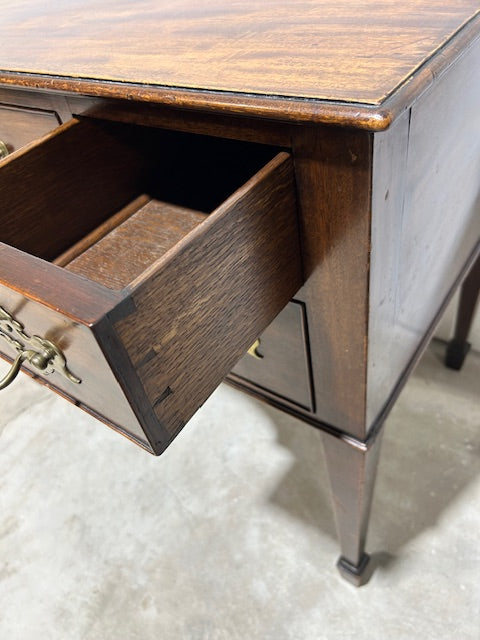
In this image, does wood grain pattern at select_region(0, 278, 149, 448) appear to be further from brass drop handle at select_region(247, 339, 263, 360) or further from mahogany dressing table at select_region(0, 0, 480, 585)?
brass drop handle at select_region(247, 339, 263, 360)

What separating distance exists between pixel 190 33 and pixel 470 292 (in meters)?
0.66

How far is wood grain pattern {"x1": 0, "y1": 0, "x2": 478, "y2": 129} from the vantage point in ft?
1.01

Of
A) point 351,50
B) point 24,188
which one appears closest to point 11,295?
point 24,188

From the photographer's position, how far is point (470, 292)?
2.89 feet

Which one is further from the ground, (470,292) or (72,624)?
(470,292)

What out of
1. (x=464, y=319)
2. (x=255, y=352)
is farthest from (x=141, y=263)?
(x=464, y=319)

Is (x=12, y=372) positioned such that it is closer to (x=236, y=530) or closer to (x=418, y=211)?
(x=418, y=211)

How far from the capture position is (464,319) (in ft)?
3.09

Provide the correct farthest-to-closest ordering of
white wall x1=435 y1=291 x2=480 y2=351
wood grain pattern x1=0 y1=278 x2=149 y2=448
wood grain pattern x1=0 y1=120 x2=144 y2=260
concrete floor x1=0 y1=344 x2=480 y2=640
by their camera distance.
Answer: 1. white wall x1=435 y1=291 x2=480 y2=351
2. concrete floor x1=0 y1=344 x2=480 y2=640
3. wood grain pattern x1=0 y1=120 x2=144 y2=260
4. wood grain pattern x1=0 y1=278 x2=149 y2=448

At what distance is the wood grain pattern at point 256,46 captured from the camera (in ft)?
1.01

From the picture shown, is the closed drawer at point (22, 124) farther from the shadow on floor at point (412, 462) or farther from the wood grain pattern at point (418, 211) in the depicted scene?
the shadow on floor at point (412, 462)

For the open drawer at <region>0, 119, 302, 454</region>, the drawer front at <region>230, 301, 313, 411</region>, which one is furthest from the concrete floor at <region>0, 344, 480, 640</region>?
the open drawer at <region>0, 119, 302, 454</region>

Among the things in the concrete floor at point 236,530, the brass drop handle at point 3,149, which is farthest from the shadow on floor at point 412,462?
the brass drop handle at point 3,149

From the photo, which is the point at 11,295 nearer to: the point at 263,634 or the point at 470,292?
the point at 263,634
